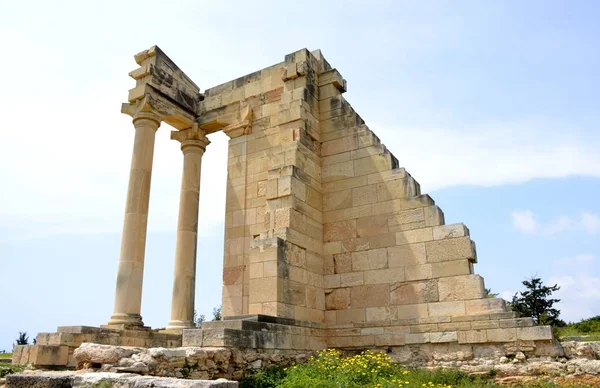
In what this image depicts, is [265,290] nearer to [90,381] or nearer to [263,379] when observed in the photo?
[263,379]

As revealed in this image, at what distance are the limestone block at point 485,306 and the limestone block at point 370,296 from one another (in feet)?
6.73

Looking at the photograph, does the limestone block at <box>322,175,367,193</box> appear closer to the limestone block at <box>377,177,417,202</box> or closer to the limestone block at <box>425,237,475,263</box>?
the limestone block at <box>377,177,417,202</box>

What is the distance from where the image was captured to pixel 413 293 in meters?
12.1

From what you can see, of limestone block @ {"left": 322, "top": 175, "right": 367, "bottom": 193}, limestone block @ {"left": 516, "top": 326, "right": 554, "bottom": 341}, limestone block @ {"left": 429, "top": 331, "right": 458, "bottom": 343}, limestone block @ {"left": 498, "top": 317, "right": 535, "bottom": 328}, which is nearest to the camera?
limestone block @ {"left": 516, "top": 326, "right": 554, "bottom": 341}

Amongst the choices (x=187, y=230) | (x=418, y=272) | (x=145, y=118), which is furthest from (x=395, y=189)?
(x=145, y=118)

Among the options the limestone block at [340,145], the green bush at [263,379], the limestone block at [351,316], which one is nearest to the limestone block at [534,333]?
the limestone block at [351,316]

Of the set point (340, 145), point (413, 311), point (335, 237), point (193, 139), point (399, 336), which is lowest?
point (399, 336)

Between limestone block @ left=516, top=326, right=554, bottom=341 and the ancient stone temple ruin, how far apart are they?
0.07 ft

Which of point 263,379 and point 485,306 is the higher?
point 485,306

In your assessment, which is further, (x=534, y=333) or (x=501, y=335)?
(x=501, y=335)

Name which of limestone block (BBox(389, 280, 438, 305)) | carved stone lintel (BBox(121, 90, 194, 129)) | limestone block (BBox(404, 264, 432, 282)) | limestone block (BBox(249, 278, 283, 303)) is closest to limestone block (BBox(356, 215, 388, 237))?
limestone block (BBox(404, 264, 432, 282))

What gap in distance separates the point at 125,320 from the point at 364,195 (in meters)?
7.73

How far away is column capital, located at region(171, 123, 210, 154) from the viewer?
17.7 m

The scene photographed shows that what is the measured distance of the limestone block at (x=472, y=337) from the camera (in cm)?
1086
